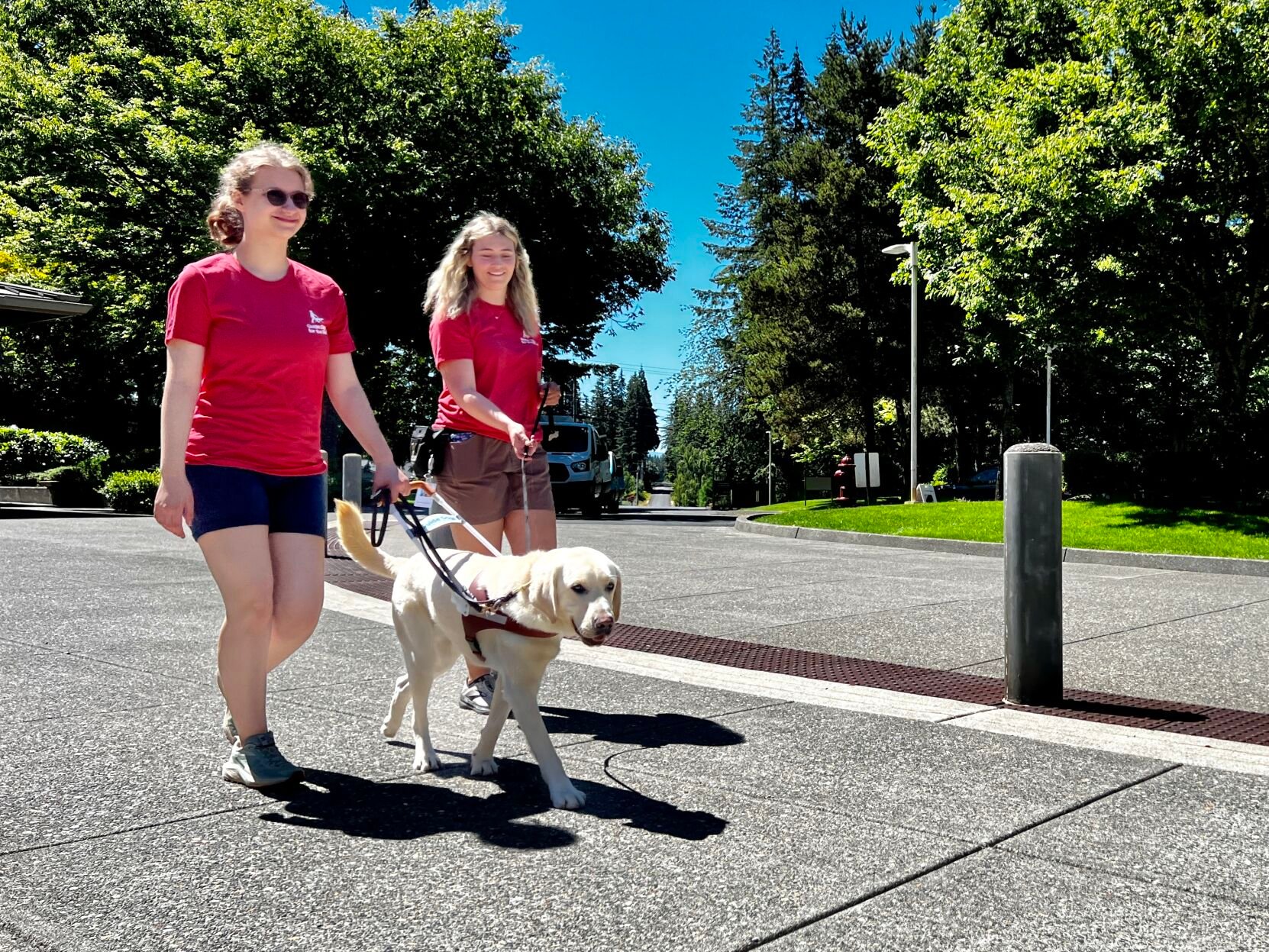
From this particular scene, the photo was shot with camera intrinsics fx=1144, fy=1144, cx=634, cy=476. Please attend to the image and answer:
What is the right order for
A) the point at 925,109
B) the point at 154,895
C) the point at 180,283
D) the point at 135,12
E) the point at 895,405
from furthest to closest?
the point at 895,405 → the point at 135,12 → the point at 925,109 → the point at 180,283 → the point at 154,895

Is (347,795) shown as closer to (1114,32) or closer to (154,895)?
(154,895)

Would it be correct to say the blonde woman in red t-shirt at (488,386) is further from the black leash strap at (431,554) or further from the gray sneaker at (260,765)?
the gray sneaker at (260,765)

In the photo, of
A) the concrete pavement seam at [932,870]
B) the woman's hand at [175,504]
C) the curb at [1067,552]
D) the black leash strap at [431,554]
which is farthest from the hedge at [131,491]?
the concrete pavement seam at [932,870]

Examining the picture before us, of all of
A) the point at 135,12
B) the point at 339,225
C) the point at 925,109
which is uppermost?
the point at 135,12

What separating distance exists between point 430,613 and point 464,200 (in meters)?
27.0

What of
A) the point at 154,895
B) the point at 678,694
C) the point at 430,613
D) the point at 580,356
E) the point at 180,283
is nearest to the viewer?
the point at 154,895

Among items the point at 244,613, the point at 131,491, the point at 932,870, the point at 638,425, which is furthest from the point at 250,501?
the point at 638,425

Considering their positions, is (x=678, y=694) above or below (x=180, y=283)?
below

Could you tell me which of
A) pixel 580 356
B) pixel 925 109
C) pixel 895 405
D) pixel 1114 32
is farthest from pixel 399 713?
pixel 895 405

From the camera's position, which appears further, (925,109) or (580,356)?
(580,356)

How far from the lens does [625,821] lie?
3.34 metres

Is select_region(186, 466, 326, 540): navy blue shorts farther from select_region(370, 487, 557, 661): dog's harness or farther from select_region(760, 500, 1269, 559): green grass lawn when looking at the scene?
select_region(760, 500, 1269, 559): green grass lawn

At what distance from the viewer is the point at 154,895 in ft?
8.91

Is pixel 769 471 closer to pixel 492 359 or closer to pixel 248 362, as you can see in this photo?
pixel 492 359
